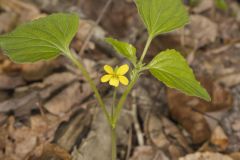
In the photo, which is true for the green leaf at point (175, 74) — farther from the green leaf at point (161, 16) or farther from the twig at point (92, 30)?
the twig at point (92, 30)

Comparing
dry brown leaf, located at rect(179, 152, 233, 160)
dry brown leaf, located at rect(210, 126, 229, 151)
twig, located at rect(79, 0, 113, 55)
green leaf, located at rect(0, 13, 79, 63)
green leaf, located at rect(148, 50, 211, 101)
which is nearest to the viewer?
green leaf, located at rect(148, 50, 211, 101)

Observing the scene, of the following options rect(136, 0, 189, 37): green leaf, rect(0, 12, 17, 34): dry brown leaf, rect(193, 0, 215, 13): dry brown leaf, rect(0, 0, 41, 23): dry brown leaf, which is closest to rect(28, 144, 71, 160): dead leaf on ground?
rect(136, 0, 189, 37): green leaf

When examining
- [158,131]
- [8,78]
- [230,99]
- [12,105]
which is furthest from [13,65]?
[230,99]

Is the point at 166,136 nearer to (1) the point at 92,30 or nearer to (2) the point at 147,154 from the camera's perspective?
(2) the point at 147,154

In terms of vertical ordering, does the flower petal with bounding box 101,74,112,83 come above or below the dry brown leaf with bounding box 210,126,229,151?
above

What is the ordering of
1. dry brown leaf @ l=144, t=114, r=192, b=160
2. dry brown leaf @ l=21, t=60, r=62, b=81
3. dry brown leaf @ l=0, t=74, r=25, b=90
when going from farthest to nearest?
1. dry brown leaf @ l=21, t=60, r=62, b=81
2. dry brown leaf @ l=0, t=74, r=25, b=90
3. dry brown leaf @ l=144, t=114, r=192, b=160

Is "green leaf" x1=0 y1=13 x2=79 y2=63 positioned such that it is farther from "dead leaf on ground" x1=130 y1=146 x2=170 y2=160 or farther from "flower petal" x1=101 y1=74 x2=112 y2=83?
"dead leaf on ground" x1=130 y1=146 x2=170 y2=160

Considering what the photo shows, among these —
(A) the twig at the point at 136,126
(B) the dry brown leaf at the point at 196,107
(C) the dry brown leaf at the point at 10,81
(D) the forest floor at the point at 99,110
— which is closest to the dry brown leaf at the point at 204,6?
(D) the forest floor at the point at 99,110

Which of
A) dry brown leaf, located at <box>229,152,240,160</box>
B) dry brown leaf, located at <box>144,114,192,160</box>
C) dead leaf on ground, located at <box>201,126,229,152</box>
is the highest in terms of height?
dry brown leaf, located at <box>144,114,192,160</box>
